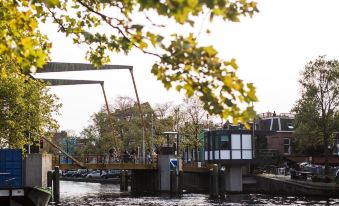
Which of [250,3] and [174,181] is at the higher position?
[250,3]

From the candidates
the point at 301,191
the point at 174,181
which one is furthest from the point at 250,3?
the point at 174,181

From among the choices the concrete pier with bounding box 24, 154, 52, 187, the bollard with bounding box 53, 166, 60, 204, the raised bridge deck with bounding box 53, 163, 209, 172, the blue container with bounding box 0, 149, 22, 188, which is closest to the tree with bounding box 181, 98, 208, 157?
the raised bridge deck with bounding box 53, 163, 209, 172

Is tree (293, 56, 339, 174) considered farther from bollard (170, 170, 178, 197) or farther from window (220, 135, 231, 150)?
bollard (170, 170, 178, 197)

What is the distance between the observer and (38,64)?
6051 mm

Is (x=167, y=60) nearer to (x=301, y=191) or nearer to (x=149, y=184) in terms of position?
(x=301, y=191)

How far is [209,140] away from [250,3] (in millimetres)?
51678

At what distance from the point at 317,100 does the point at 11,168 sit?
28747 millimetres

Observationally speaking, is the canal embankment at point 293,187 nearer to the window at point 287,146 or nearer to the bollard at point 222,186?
the bollard at point 222,186

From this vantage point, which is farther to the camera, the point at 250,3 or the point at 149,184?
the point at 149,184

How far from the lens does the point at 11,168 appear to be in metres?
32.3

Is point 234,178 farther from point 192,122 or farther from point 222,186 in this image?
point 192,122

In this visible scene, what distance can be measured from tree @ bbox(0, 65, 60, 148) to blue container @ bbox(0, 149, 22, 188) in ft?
10.3

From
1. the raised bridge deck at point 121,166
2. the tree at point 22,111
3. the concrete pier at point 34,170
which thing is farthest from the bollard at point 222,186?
the tree at point 22,111

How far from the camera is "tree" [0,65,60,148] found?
26.6 m
